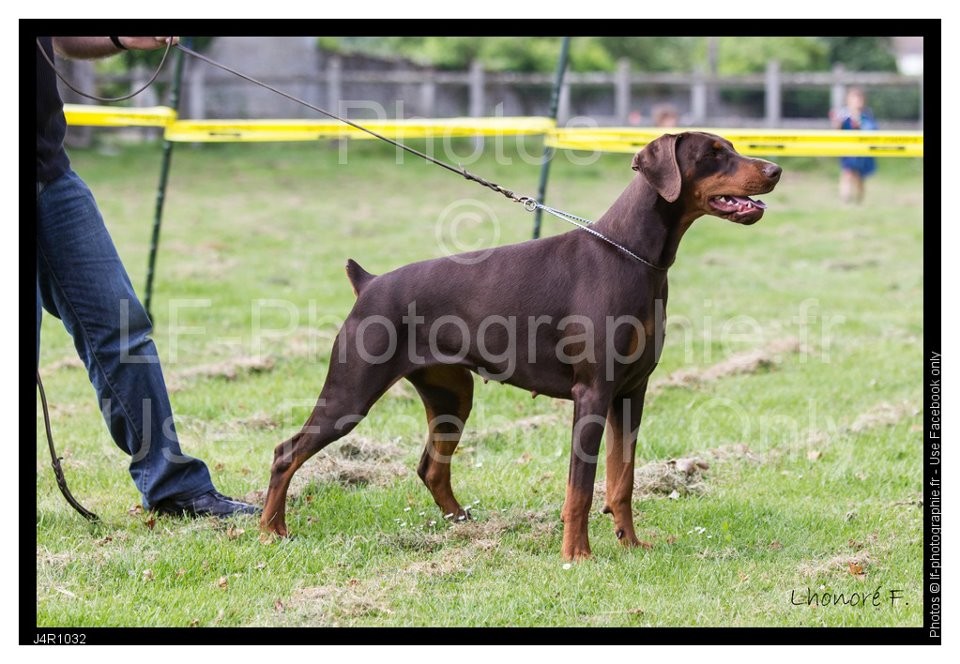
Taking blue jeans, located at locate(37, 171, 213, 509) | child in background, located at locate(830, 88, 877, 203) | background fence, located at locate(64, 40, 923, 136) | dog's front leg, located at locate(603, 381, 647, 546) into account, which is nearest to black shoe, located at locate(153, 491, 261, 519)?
blue jeans, located at locate(37, 171, 213, 509)

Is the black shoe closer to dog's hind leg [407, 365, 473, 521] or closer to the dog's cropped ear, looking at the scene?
dog's hind leg [407, 365, 473, 521]

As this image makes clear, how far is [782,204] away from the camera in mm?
14672

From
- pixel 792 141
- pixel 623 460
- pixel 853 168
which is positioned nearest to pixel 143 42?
pixel 623 460

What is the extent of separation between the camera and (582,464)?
4352 mm

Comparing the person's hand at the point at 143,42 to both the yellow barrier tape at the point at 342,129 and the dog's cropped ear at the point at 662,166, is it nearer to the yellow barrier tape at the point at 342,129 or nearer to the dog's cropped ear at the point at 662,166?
the dog's cropped ear at the point at 662,166

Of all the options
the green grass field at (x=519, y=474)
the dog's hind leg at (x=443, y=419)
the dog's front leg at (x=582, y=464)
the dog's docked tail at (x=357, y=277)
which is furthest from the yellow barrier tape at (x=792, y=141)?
the dog's front leg at (x=582, y=464)

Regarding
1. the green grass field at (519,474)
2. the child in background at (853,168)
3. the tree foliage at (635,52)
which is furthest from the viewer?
the tree foliage at (635,52)

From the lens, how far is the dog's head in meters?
4.21

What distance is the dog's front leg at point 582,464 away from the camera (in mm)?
4328

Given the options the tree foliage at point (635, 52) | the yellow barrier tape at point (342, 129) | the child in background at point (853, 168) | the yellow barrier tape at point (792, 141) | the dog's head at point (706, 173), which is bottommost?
the dog's head at point (706, 173)

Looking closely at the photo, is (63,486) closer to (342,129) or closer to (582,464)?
(582,464)

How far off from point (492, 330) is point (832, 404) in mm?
3080

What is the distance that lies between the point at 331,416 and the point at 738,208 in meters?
1.77

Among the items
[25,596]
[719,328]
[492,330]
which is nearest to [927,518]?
[492,330]
